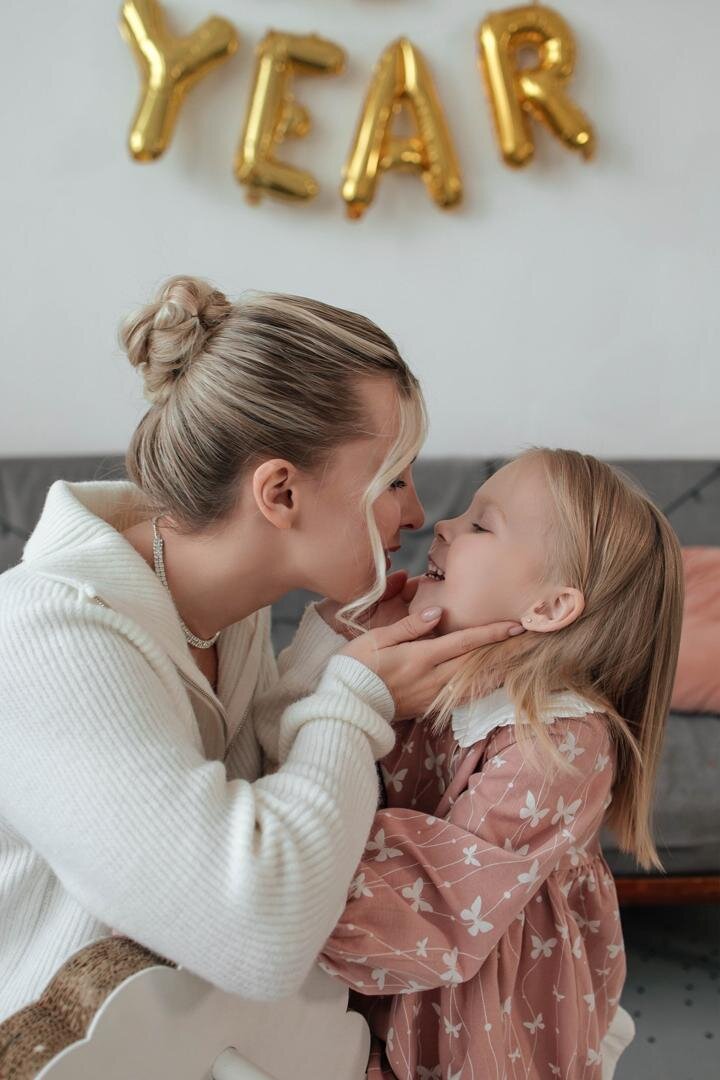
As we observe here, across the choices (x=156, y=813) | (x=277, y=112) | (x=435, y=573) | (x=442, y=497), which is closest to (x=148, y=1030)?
(x=156, y=813)

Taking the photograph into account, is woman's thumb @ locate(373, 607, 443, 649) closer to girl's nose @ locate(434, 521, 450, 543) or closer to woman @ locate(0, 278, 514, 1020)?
woman @ locate(0, 278, 514, 1020)

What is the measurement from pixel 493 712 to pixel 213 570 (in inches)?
13.2

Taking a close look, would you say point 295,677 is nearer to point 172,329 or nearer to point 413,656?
point 413,656

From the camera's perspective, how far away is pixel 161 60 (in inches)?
90.5

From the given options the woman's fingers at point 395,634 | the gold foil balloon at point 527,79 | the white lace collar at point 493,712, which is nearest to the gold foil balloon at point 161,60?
the gold foil balloon at point 527,79

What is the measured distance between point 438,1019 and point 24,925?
41 cm

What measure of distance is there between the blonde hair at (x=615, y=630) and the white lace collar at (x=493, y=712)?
0.05 ft

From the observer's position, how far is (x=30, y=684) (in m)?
0.81

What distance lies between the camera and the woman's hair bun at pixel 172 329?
1.06 metres

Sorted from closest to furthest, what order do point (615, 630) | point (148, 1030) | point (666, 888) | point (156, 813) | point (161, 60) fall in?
point (148, 1030)
point (156, 813)
point (615, 630)
point (666, 888)
point (161, 60)

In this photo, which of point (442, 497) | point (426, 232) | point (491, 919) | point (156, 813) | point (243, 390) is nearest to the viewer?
point (156, 813)

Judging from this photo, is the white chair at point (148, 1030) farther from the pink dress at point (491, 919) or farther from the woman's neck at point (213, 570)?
the woman's neck at point (213, 570)

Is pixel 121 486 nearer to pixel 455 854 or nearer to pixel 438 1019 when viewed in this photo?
pixel 455 854

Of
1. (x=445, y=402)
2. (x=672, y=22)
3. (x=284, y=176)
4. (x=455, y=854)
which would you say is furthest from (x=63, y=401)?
(x=455, y=854)
